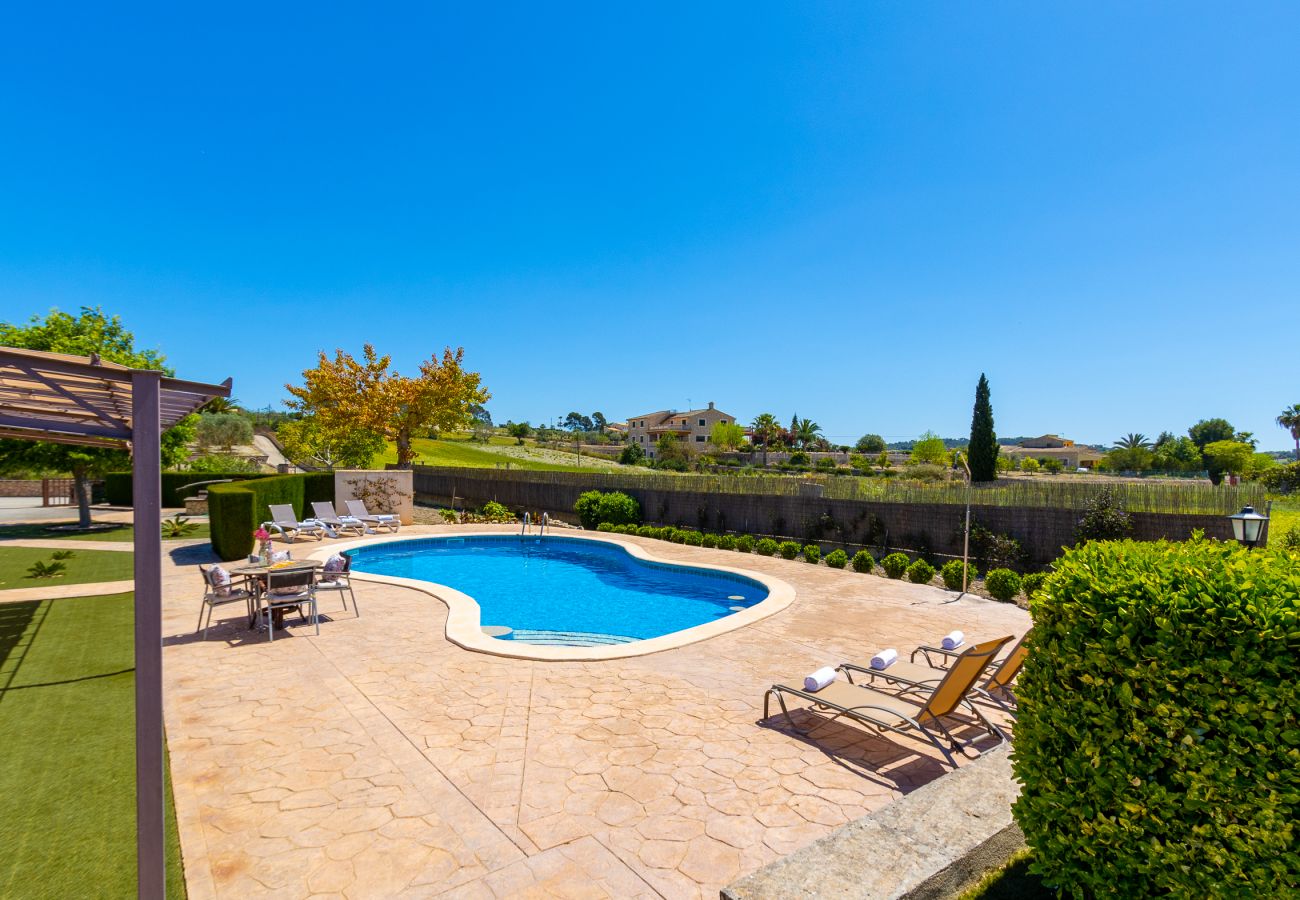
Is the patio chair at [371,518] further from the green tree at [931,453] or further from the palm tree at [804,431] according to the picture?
the palm tree at [804,431]

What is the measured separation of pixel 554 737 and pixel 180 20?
16976 mm

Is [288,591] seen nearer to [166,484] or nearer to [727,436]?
[166,484]

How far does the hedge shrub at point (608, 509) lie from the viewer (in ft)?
69.3

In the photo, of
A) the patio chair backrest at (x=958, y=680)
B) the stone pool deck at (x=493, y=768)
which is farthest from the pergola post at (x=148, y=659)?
the patio chair backrest at (x=958, y=680)

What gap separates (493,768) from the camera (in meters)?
4.50

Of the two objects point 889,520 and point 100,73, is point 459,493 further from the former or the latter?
point 889,520

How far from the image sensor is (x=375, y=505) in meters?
20.9

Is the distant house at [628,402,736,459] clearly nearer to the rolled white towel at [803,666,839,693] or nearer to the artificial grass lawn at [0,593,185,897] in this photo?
the artificial grass lawn at [0,593,185,897]

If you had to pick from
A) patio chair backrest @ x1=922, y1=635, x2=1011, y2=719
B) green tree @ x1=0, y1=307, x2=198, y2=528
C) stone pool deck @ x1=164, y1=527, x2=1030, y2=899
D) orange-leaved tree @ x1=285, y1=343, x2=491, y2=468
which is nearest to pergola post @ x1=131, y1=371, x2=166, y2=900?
stone pool deck @ x1=164, y1=527, x2=1030, y2=899

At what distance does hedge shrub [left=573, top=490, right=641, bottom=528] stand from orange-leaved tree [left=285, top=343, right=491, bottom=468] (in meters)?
17.8

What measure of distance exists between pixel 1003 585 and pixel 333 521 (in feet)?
59.5

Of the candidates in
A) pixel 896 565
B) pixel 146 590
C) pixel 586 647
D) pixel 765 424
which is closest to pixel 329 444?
pixel 896 565

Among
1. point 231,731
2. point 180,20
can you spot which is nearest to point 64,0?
point 180,20

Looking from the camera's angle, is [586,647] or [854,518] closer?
[586,647]
